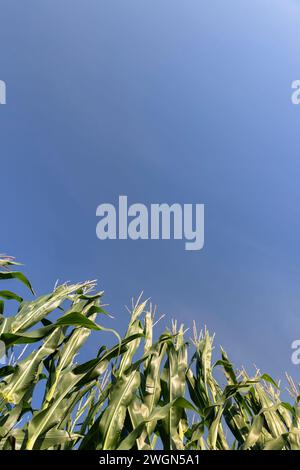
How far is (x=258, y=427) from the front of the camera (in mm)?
2559

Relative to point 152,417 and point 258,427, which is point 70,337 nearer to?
point 152,417

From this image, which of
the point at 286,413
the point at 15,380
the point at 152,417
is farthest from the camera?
the point at 286,413

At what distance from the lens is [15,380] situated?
7.95 ft

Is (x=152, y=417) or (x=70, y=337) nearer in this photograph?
(x=152, y=417)

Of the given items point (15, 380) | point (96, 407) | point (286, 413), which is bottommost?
point (286, 413)

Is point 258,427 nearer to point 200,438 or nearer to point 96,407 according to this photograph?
point 200,438

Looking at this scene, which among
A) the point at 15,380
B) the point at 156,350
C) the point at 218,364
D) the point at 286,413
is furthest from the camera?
the point at 218,364
